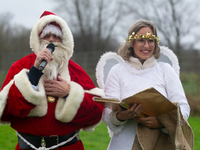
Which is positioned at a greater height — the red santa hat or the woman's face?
the red santa hat

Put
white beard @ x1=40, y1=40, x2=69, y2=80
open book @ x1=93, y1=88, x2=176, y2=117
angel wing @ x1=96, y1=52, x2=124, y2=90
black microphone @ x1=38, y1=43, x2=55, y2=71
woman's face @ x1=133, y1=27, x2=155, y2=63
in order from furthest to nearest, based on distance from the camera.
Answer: angel wing @ x1=96, y1=52, x2=124, y2=90
woman's face @ x1=133, y1=27, x2=155, y2=63
white beard @ x1=40, y1=40, x2=69, y2=80
black microphone @ x1=38, y1=43, x2=55, y2=71
open book @ x1=93, y1=88, x2=176, y2=117

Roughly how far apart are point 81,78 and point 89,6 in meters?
19.3

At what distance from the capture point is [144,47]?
2.55m

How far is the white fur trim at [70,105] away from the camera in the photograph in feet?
7.38

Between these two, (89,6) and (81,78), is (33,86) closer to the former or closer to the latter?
(81,78)

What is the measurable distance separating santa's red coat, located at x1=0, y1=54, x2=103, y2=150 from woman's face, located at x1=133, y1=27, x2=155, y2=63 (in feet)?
1.98

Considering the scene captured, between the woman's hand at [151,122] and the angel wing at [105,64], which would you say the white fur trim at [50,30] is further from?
the woman's hand at [151,122]

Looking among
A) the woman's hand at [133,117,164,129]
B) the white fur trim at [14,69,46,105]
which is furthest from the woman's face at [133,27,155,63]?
the white fur trim at [14,69,46,105]

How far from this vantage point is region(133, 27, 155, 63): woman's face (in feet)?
8.37

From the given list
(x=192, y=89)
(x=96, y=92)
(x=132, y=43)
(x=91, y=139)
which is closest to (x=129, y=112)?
(x=96, y=92)

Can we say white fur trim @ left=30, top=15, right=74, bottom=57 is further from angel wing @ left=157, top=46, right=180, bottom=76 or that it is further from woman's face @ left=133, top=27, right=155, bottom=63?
angel wing @ left=157, top=46, right=180, bottom=76

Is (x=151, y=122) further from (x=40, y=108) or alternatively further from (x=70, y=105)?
(x=40, y=108)

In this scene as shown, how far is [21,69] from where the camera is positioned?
234 cm

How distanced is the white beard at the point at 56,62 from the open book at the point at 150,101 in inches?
26.1
